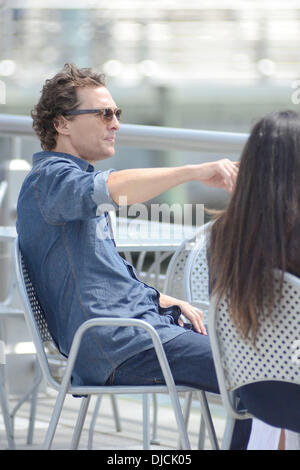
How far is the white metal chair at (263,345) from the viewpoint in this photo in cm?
146

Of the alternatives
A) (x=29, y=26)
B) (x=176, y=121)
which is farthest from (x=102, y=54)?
(x=176, y=121)

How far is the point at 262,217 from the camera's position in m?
1.46

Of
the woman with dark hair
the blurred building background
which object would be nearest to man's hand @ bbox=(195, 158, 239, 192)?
the woman with dark hair

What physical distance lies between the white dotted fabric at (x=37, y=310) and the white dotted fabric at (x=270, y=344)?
621 mm

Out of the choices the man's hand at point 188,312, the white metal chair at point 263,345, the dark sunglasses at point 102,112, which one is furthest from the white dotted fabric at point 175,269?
the white metal chair at point 263,345

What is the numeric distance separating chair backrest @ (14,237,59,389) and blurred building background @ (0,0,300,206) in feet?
59.1

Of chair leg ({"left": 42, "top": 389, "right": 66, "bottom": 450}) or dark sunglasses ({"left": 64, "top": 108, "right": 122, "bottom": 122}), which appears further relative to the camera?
dark sunglasses ({"left": 64, "top": 108, "right": 122, "bottom": 122})

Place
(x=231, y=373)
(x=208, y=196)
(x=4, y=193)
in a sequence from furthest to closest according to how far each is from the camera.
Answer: (x=208, y=196) < (x=4, y=193) < (x=231, y=373)

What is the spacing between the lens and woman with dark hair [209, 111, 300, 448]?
4.77 feet

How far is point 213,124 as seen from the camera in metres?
23.3

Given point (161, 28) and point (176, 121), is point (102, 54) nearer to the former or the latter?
point (161, 28)

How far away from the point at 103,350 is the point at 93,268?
0.20m

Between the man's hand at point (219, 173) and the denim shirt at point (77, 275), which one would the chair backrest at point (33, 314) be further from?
the man's hand at point (219, 173)

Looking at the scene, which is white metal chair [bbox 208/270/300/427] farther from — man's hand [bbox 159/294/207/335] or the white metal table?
the white metal table
